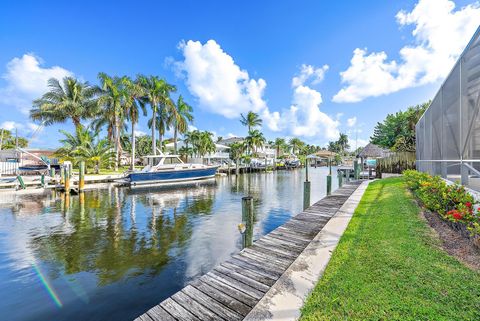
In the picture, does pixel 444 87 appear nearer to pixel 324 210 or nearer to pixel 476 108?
pixel 476 108

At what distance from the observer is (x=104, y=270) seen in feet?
17.3

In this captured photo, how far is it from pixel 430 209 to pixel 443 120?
12.5 feet

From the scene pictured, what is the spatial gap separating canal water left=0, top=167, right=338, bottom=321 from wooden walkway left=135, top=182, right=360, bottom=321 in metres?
1.25

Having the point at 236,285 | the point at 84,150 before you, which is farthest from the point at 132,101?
the point at 236,285

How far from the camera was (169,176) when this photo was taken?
21.8 metres

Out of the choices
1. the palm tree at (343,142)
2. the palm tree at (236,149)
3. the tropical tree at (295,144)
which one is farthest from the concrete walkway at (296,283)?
the palm tree at (343,142)

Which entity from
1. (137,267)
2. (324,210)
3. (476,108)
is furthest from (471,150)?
(137,267)

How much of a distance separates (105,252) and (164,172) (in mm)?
15524

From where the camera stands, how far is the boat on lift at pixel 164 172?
2016cm

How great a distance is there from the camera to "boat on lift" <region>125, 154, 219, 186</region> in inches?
794

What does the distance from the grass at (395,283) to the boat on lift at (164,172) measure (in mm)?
19079

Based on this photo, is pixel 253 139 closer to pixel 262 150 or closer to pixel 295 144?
pixel 262 150

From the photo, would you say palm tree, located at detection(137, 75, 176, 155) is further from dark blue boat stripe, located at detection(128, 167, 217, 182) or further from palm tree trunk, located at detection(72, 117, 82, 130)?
palm tree trunk, located at detection(72, 117, 82, 130)

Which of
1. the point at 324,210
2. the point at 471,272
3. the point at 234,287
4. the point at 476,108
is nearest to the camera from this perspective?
the point at 471,272
